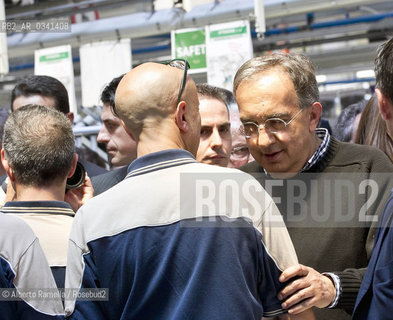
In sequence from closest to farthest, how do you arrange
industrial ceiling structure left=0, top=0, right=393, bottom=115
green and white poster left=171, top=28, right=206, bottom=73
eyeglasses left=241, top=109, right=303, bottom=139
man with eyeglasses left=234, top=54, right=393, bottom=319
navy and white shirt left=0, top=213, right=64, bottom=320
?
navy and white shirt left=0, top=213, right=64, bottom=320 → man with eyeglasses left=234, top=54, right=393, bottom=319 → eyeglasses left=241, top=109, right=303, bottom=139 → green and white poster left=171, top=28, right=206, bottom=73 → industrial ceiling structure left=0, top=0, right=393, bottom=115

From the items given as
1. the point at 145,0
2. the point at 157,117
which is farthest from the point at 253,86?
the point at 145,0

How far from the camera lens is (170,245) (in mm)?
1490

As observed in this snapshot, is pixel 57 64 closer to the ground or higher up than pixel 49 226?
higher up

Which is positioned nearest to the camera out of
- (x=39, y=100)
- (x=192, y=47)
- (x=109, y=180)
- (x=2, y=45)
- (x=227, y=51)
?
(x=109, y=180)

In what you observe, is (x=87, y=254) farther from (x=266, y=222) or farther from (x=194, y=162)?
(x=266, y=222)

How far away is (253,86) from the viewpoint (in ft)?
6.81

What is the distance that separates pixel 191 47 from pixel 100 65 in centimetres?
88

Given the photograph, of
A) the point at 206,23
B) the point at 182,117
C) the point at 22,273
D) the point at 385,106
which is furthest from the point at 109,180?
the point at 206,23

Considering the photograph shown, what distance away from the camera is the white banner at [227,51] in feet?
14.4

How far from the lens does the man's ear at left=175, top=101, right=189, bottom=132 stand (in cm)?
162

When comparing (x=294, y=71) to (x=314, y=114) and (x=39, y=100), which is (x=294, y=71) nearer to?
(x=314, y=114)

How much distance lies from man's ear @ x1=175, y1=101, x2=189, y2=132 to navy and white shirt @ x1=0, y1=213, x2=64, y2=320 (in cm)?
63

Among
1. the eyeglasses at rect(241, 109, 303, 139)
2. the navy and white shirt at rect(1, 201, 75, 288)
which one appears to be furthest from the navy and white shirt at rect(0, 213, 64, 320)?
the eyeglasses at rect(241, 109, 303, 139)

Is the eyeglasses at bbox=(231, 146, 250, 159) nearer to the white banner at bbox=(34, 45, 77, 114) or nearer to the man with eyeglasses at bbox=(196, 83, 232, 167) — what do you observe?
the man with eyeglasses at bbox=(196, 83, 232, 167)
